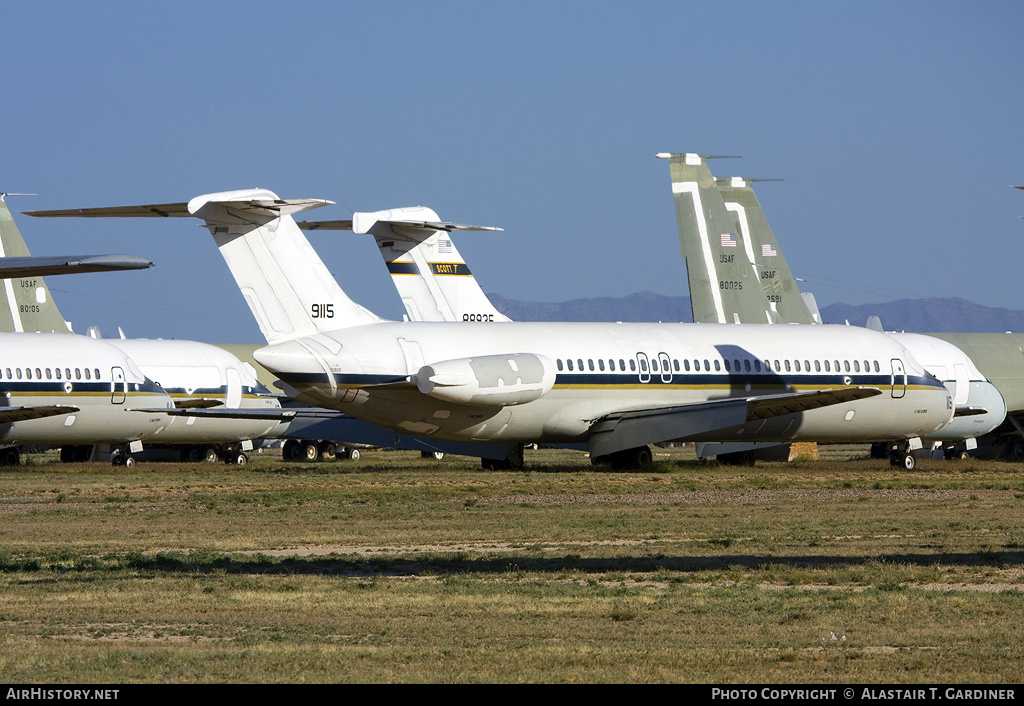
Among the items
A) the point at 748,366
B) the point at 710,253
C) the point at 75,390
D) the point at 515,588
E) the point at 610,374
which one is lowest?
the point at 515,588

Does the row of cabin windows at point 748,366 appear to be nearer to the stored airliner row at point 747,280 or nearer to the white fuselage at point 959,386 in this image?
the stored airliner row at point 747,280

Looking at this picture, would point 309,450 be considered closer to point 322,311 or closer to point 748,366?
point 748,366

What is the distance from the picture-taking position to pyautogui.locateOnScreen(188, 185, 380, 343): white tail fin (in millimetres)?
30781

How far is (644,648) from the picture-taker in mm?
11273

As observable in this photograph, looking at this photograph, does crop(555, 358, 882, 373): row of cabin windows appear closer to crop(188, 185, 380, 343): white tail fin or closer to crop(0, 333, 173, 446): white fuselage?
crop(188, 185, 380, 343): white tail fin

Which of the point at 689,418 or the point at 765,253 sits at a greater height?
the point at 765,253

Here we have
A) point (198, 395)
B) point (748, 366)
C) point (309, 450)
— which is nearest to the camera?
point (748, 366)

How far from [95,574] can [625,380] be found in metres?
23.3

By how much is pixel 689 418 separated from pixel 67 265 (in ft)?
67.9

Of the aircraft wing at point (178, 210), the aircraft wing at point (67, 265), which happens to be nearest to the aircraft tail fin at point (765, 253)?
the aircraft wing at point (178, 210)

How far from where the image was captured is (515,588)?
1506 centimetres

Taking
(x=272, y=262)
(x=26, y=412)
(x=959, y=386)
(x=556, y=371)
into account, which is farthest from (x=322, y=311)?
(x=959, y=386)

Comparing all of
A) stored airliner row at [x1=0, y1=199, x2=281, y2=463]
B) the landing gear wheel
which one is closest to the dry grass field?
the landing gear wheel
